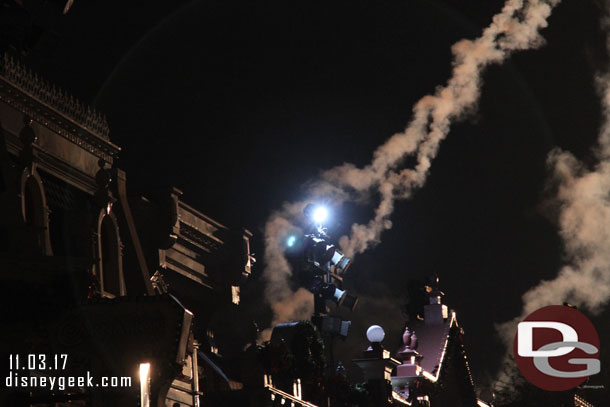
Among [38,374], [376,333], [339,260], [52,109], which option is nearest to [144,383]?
[38,374]

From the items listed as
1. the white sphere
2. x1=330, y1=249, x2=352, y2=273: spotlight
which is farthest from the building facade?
the white sphere

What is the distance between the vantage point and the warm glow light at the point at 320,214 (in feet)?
78.6

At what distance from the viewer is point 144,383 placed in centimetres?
1258

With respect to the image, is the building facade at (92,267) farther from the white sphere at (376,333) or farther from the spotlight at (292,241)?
the white sphere at (376,333)

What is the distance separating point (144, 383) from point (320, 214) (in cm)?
1176

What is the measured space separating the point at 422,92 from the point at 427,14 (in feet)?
11.8

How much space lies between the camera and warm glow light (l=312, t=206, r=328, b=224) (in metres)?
24.0

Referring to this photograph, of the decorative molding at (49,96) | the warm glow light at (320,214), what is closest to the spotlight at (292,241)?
the warm glow light at (320,214)

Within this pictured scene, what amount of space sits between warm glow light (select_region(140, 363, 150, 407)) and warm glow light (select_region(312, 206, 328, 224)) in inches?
441

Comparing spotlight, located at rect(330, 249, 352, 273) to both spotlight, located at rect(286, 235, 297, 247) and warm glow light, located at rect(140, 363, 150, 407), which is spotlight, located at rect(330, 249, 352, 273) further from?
warm glow light, located at rect(140, 363, 150, 407)

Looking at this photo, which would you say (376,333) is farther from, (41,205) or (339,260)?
(41,205)

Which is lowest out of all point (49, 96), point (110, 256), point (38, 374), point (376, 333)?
point (38, 374)

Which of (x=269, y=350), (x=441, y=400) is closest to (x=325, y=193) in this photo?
(x=441, y=400)

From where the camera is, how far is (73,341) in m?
13.7
